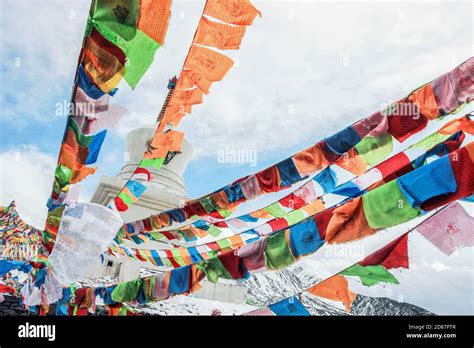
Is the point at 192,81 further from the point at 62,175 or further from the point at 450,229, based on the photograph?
the point at 450,229

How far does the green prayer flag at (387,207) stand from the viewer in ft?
6.38

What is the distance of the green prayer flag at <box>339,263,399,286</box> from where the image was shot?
2.27 metres

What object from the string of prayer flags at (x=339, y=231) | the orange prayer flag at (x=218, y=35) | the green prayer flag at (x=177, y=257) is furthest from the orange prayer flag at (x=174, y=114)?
the green prayer flag at (x=177, y=257)

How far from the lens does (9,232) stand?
7.58 metres

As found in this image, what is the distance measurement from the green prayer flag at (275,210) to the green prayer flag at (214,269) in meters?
2.29

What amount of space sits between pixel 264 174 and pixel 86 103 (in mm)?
2307

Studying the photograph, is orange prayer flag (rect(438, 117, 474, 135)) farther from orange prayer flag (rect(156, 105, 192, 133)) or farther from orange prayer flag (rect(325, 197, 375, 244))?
orange prayer flag (rect(156, 105, 192, 133))

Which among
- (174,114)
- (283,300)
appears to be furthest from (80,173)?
(283,300)

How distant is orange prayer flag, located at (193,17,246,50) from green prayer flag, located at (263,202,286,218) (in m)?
2.36

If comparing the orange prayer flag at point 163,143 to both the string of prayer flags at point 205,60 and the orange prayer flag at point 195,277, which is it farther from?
the orange prayer flag at point 195,277
